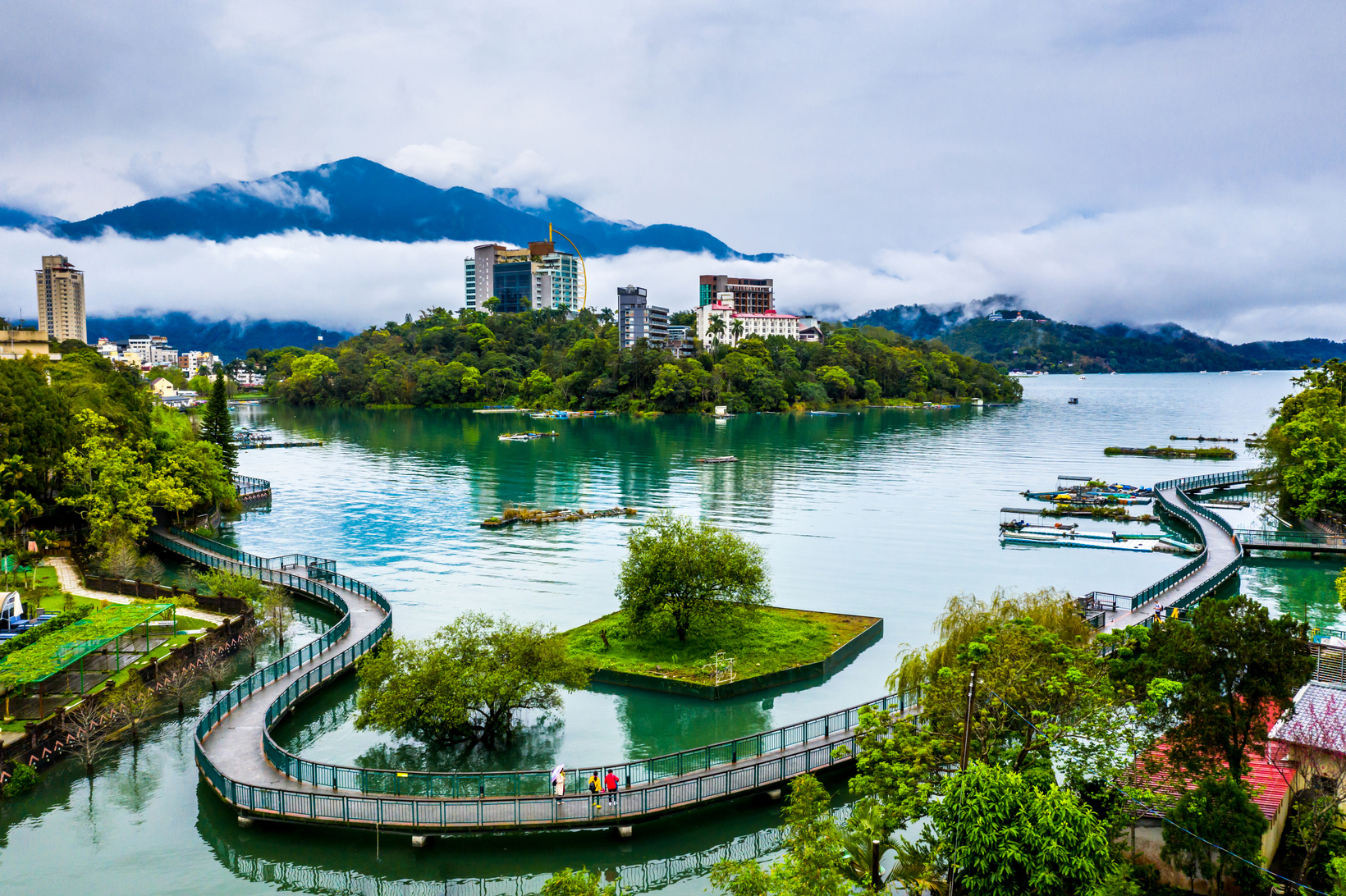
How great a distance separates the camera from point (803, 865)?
57.8 feet

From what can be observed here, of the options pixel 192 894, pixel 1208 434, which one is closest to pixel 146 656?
pixel 192 894

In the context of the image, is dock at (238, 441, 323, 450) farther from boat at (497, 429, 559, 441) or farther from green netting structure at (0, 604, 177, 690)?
green netting structure at (0, 604, 177, 690)

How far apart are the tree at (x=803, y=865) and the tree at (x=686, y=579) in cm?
1780

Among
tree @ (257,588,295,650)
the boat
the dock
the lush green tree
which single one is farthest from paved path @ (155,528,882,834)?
the dock

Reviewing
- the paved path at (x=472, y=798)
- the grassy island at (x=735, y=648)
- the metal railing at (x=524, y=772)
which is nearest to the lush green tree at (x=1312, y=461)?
the grassy island at (x=735, y=648)

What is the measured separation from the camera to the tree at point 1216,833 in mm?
18500

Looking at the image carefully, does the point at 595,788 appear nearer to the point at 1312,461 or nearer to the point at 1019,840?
the point at 1019,840

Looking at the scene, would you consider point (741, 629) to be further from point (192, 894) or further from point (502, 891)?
point (192, 894)

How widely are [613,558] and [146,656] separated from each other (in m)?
28.8

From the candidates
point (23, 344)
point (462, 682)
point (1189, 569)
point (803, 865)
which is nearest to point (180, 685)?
point (462, 682)

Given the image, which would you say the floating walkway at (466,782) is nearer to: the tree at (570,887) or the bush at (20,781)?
the bush at (20,781)

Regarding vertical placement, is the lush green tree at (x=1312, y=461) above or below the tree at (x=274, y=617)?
above

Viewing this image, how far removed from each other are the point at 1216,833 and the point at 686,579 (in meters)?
22.8

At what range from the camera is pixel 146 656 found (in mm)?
36125
